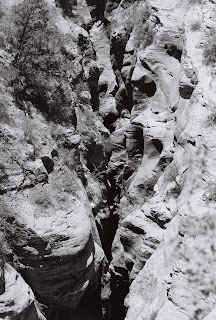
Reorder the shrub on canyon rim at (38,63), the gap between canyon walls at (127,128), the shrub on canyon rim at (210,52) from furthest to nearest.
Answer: the gap between canyon walls at (127,128) < the shrub on canyon rim at (38,63) < the shrub on canyon rim at (210,52)

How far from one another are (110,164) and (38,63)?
6294 mm

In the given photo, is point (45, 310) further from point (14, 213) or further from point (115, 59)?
point (115, 59)

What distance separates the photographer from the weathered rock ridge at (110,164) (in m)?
11.1

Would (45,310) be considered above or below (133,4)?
below

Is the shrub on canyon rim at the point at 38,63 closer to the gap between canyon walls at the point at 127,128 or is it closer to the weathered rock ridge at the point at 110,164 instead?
the weathered rock ridge at the point at 110,164

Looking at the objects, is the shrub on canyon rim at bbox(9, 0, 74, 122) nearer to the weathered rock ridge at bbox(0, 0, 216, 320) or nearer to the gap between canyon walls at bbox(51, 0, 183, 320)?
the weathered rock ridge at bbox(0, 0, 216, 320)

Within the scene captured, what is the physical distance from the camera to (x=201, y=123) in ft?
41.2

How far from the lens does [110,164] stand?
18.8 metres

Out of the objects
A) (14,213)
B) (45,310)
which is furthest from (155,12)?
(45,310)

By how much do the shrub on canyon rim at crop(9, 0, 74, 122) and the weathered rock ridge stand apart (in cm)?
4

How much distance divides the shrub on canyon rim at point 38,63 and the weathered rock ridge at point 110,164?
0.04m

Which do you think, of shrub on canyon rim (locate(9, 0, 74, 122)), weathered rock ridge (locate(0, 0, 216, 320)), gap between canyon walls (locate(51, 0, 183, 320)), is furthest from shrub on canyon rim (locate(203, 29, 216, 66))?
shrub on canyon rim (locate(9, 0, 74, 122))

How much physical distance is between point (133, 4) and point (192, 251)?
13118 millimetres

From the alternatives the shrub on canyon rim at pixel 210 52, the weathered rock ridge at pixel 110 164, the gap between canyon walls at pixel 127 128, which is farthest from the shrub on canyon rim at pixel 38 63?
the shrub on canyon rim at pixel 210 52
